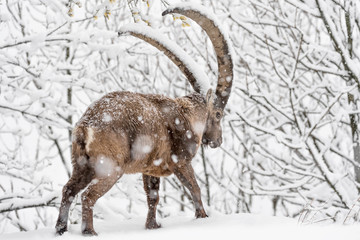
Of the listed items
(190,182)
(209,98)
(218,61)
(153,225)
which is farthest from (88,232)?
(218,61)

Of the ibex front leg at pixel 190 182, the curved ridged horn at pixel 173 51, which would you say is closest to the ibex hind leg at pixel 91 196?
the ibex front leg at pixel 190 182

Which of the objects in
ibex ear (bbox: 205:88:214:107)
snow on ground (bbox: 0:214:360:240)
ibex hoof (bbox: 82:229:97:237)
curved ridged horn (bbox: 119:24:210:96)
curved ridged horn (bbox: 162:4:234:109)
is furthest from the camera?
ibex ear (bbox: 205:88:214:107)

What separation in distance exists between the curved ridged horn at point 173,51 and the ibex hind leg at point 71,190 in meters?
1.28

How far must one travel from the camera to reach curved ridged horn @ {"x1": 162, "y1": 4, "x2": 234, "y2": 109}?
3693 mm

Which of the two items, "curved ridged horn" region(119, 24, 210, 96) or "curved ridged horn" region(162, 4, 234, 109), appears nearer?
"curved ridged horn" region(162, 4, 234, 109)

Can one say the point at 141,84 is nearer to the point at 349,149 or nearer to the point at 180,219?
the point at 349,149

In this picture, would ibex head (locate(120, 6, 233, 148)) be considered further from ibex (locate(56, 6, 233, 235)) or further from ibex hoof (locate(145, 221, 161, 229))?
ibex hoof (locate(145, 221, 161, 229))

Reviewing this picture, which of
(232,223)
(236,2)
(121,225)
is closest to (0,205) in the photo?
(121,225)

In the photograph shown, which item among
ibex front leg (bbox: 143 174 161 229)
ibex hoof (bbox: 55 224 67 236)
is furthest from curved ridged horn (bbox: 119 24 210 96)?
ibex hoof (bbox: 55 224 67 236)

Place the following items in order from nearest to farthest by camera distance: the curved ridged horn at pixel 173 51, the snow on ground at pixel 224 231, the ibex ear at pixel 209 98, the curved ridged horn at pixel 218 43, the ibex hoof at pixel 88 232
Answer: the snow on ground at pixel 224 231 < the ibex hoof at pixel 88 232 < the curved ridged horn at pixel 218 43 < the curved ridged horn at pixel 173 51 < the ibex ear at pixel 209 98

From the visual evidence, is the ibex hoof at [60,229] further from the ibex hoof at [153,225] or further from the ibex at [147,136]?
the ibex hoof at [153,225]

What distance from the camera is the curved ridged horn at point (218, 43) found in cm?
369

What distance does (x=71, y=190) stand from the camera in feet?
10.6

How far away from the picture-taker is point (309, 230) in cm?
299
